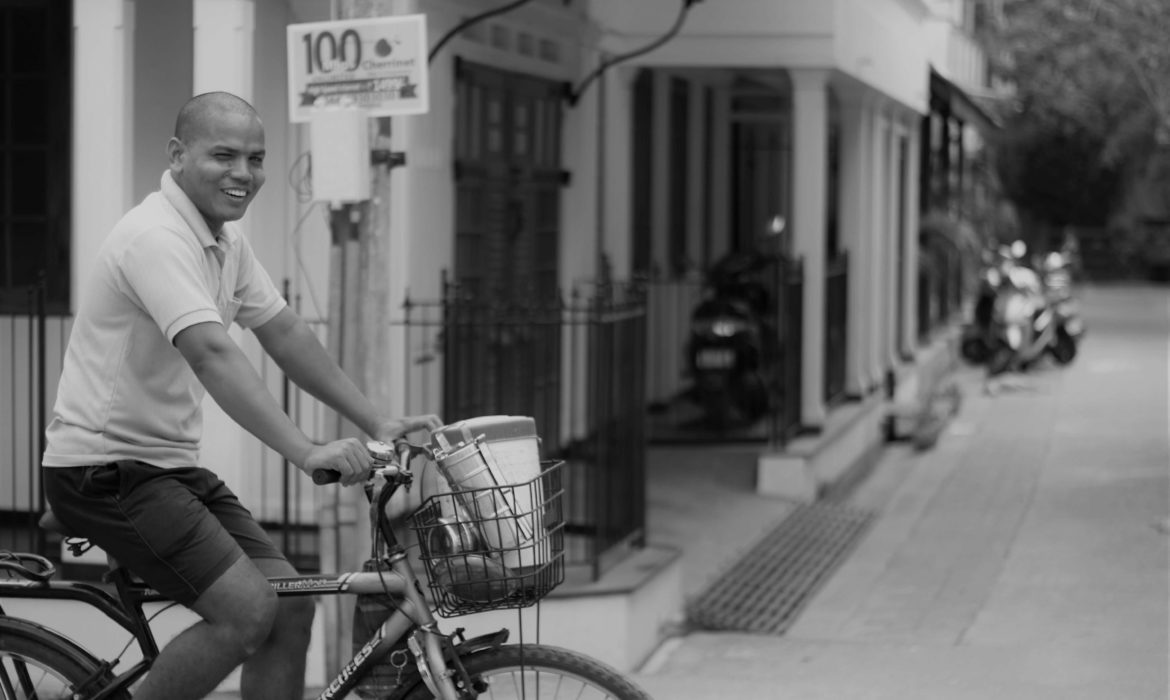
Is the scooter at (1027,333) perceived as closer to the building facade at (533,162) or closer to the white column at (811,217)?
the building facade at (533,162)

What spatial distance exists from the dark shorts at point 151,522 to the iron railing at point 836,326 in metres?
10.1

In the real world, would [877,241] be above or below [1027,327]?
above

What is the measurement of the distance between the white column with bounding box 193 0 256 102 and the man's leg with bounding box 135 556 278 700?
3357 millimetres

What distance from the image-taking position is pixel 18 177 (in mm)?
8594

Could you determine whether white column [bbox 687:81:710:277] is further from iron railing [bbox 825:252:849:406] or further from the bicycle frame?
the bicycle frame

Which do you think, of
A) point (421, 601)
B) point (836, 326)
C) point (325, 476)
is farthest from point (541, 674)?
point (836, 326)

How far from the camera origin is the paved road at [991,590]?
741 centimetres

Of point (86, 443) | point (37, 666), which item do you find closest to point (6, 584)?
point (37, 666)

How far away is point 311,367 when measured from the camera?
14.2 feet

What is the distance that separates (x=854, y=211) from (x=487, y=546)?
11532 mm

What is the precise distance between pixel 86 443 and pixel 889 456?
12.2 meters

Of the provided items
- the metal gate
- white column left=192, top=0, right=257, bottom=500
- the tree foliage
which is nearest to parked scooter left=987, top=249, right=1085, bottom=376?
the tree foliage

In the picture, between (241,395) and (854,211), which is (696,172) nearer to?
(854,211)

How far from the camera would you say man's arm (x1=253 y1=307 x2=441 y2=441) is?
4293mm
